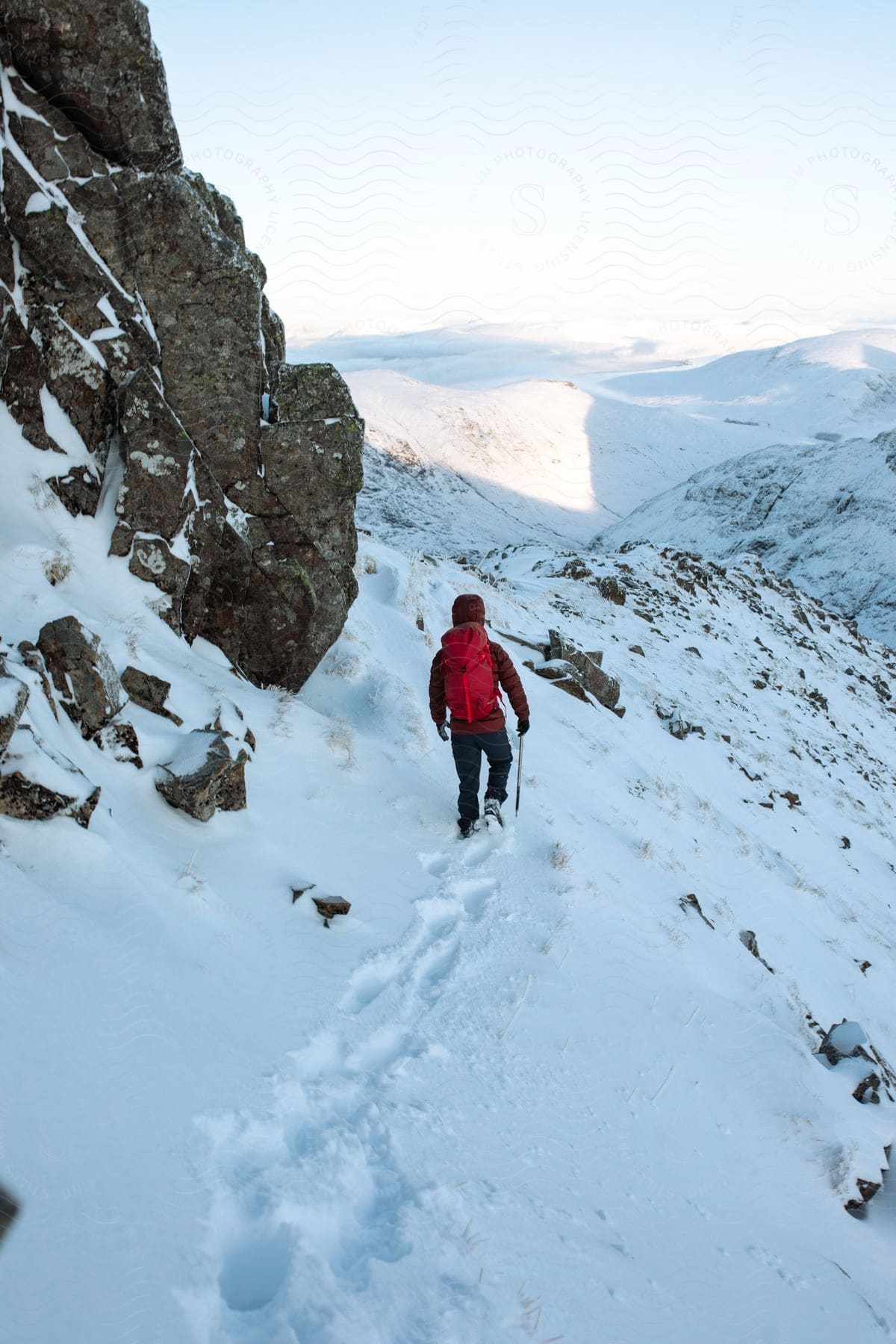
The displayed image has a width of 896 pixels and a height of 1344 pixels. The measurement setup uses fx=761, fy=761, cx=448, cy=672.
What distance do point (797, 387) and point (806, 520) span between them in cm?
8641

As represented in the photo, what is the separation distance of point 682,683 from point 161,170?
1517cm

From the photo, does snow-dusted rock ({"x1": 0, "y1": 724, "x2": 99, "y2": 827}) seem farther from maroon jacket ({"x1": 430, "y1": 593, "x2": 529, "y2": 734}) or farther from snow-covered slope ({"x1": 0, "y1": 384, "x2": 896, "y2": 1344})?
maroon jacket ({"x1": 430, "y1": 593, "x2": 529, "y2": 734})

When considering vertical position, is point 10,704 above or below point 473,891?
above

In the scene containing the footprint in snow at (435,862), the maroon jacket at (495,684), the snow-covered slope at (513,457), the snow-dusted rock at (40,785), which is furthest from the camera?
the snow-covered slope at (513,457)

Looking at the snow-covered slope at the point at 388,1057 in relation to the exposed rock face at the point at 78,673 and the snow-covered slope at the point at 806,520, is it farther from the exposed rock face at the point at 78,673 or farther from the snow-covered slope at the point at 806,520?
the snow-covered slope at the point at 806,520

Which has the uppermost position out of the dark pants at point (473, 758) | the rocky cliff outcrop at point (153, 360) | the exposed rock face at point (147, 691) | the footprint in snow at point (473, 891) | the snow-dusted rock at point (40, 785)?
the rocky cliff outcrop at point (153, 360)

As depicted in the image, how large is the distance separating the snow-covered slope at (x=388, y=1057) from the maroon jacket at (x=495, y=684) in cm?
99

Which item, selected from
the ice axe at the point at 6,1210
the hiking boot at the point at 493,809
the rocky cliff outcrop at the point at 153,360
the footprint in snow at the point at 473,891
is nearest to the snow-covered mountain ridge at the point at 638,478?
the rocky cliff outcrop at the point at 153,360

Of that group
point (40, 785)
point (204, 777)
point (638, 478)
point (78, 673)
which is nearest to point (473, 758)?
point (204, 777)

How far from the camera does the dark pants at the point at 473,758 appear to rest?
744cm

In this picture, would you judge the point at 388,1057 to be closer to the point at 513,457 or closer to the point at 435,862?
the point at 435,862

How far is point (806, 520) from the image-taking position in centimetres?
5862

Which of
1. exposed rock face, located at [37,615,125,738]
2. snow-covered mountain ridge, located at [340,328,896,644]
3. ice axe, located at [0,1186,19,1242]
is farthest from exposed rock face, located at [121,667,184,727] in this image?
snow-covered mountain ridge, located at [340,328,896,644]

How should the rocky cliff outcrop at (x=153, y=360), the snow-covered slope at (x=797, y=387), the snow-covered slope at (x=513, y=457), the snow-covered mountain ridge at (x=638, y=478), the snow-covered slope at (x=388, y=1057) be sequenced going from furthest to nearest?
the snow-covered slope at (x=797, y=387)
the snow-covered slope at (x=513, y=457)
the snow-covered mountain ridge at (x=638, y=478)
the rocky cliff outcrop at (x=153, y=360)
the snow-covered slope at (x=388, y=1057)
